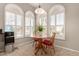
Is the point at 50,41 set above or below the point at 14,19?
below

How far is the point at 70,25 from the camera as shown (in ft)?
7.39

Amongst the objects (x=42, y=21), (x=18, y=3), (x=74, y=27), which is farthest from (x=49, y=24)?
(x=18, y=3)

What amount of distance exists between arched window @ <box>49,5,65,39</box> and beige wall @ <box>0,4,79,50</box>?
7cm

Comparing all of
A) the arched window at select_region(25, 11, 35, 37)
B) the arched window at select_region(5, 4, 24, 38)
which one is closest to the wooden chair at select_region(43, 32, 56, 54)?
the arched window at select_region(25, 11, 35, 37)

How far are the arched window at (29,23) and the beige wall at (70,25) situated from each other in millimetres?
112

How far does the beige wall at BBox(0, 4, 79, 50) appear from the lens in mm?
2221

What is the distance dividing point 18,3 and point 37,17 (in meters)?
0.43

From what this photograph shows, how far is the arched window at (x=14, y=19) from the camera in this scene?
7.25 ft

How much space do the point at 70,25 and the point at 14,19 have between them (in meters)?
1.05

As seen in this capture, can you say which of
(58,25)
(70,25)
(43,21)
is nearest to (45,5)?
(43,21)

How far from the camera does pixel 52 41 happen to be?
89.0 inches

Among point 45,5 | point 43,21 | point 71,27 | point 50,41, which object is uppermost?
point 45,5

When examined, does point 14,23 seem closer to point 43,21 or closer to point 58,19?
point 43,21

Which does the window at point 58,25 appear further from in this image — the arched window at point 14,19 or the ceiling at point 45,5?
the arched window at point 14,19
